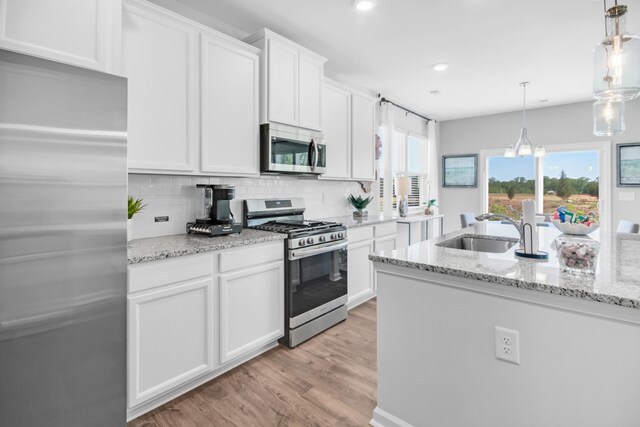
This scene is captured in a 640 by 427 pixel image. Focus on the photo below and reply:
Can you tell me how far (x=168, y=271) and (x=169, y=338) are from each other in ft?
1.32

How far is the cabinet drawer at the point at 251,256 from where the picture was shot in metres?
2.21

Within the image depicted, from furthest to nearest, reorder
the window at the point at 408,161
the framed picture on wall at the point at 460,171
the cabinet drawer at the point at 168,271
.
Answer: the framed picture on wall at the point at 460,171 < the window at the point at 408,161 < the cabinet drawer at the point at 168,271

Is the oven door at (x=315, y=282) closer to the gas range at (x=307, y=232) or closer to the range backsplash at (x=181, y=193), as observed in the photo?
the gas range at (x=307, y=232)

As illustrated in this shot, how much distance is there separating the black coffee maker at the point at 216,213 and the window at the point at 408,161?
293 cm

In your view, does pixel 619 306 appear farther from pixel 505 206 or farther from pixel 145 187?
pixel 505 206

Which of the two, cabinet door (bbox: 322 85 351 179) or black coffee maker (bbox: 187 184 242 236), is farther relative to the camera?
cabinet door (bbox: 322 85 351 179)

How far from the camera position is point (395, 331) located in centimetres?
169

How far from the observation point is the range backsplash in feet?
7.75

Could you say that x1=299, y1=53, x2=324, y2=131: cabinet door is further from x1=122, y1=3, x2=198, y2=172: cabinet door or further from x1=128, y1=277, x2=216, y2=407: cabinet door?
x1=128, y1=277, x2=216, y2=407: cabinet door

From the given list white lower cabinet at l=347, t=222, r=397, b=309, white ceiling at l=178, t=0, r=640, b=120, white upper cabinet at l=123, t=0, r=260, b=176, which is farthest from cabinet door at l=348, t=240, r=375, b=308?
white ceiling at l=178, t=0, r=640, b=120

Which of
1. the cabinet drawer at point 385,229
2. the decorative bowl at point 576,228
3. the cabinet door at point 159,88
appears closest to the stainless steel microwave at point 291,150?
the cabinet door at point 159,88

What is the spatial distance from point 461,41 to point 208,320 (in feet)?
10.9

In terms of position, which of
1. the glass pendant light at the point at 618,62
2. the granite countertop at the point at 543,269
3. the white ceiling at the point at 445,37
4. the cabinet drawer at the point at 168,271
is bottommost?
the cabinet drawer at the point at 168,271

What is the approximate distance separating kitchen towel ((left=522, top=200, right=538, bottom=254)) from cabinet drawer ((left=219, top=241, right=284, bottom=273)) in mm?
1667
